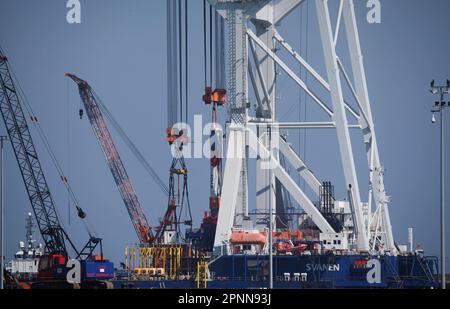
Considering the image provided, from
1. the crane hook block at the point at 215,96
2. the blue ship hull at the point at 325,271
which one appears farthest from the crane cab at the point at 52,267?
the crane hook block at the point at 215,96

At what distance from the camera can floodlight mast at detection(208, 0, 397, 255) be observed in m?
104

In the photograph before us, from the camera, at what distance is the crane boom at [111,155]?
13162cm

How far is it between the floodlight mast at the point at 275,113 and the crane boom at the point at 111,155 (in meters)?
21.9

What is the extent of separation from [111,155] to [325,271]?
1366 inches

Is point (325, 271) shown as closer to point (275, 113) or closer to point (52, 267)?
point (275, 113)

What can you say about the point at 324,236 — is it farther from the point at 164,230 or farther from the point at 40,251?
the point at 40,251

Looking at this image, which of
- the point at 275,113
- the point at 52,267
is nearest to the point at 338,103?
the point at 275,113

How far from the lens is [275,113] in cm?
11394

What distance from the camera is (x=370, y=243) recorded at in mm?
115062

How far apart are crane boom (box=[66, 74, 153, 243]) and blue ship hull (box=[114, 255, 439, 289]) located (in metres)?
23.6

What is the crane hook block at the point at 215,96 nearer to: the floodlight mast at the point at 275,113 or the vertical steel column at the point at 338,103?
the floodlight mast at the point at 275,113

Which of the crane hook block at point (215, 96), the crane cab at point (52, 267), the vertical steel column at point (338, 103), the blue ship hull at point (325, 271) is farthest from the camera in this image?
the crane hook block at point (215, 96)
